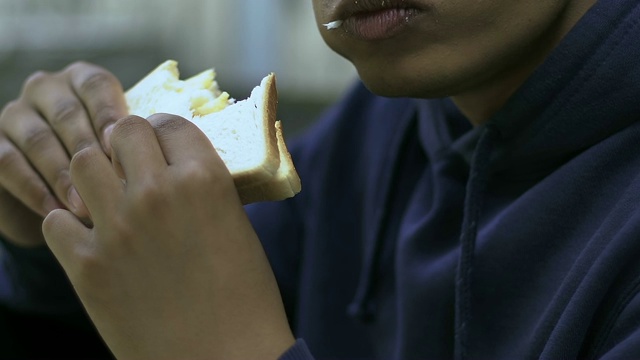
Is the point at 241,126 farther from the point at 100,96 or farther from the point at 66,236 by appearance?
the point at 100,96

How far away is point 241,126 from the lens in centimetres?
90

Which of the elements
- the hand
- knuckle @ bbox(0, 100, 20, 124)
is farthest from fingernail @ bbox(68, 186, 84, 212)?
knuckle @ bbox(0, 100, 20, 124)

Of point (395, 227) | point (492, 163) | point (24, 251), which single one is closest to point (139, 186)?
point (492, 163)

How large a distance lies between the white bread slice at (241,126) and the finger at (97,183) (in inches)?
4.3

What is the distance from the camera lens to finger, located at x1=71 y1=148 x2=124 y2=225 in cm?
78

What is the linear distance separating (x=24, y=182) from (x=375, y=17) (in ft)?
1.74

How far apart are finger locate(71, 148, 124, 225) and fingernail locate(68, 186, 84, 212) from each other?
11 centimetres

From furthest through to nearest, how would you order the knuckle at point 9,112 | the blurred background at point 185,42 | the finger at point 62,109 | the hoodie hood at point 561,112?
1. the blurred background at point 185,42
2. the knuckle at point 9,112
3. the finger at point 62,109
4. the hoodie hood at point 561,112

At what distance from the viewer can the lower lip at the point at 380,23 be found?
2.97 ft

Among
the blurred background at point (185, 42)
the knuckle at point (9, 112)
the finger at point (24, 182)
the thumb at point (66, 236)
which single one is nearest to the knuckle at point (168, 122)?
the thumb at point (66, 236)

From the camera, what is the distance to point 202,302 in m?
0.78

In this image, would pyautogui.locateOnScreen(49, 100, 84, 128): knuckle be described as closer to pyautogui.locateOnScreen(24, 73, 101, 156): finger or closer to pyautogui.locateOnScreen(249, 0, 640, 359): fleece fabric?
pyautogui.locateOnScreen(24, 73, 101, 156): finger

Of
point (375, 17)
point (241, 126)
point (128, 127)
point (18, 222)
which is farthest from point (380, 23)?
point (18, 222)

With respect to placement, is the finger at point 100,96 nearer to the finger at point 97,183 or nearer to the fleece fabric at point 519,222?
the finger at point 97,183
